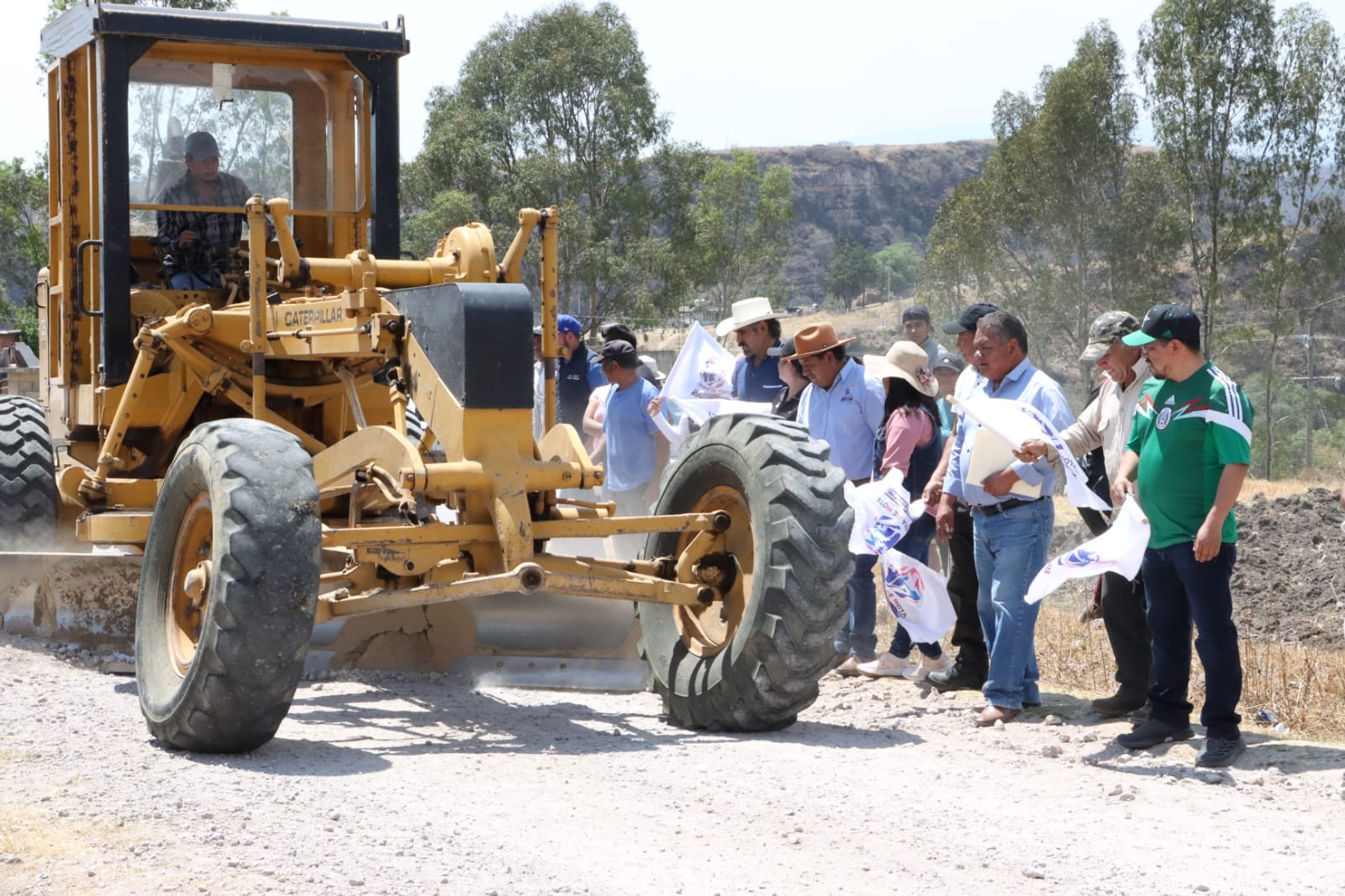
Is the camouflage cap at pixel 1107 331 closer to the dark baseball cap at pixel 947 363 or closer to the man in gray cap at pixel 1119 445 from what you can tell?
the man in gray cap at pixel 1119 445

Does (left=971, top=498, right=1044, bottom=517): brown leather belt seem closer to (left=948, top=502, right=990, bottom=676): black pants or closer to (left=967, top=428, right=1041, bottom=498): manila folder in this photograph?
(left=967, top=428, right=1041, bottom=498): manila folder

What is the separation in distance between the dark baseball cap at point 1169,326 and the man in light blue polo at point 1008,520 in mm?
672

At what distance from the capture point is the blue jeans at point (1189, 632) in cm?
624

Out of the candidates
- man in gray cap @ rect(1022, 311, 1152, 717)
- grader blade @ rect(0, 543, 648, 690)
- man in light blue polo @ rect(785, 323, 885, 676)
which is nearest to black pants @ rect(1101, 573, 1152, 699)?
man in gray cap @ rect(1022, 311, 1152, 717)

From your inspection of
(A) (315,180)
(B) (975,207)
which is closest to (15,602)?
(A) (315,180)

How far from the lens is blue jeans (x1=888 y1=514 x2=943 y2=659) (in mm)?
8367

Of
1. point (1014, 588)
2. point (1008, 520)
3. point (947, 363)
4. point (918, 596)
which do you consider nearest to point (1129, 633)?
point (1014, 588)


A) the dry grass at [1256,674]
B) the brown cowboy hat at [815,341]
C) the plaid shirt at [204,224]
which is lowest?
the dry grass at [1256,674]

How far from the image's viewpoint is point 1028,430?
690 centimetres

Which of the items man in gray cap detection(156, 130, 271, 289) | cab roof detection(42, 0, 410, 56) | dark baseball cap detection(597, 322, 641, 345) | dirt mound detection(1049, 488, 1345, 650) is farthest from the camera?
dirt mound detection(1049, 488, 1345, 650)

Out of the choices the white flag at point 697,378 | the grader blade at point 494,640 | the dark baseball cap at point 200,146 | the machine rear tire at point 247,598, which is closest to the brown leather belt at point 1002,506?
the grader blade at point 494,640

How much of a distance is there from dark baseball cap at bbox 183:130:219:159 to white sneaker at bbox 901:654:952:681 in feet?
15.2

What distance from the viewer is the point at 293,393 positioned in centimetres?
809

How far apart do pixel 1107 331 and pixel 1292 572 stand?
7995 millimetres
